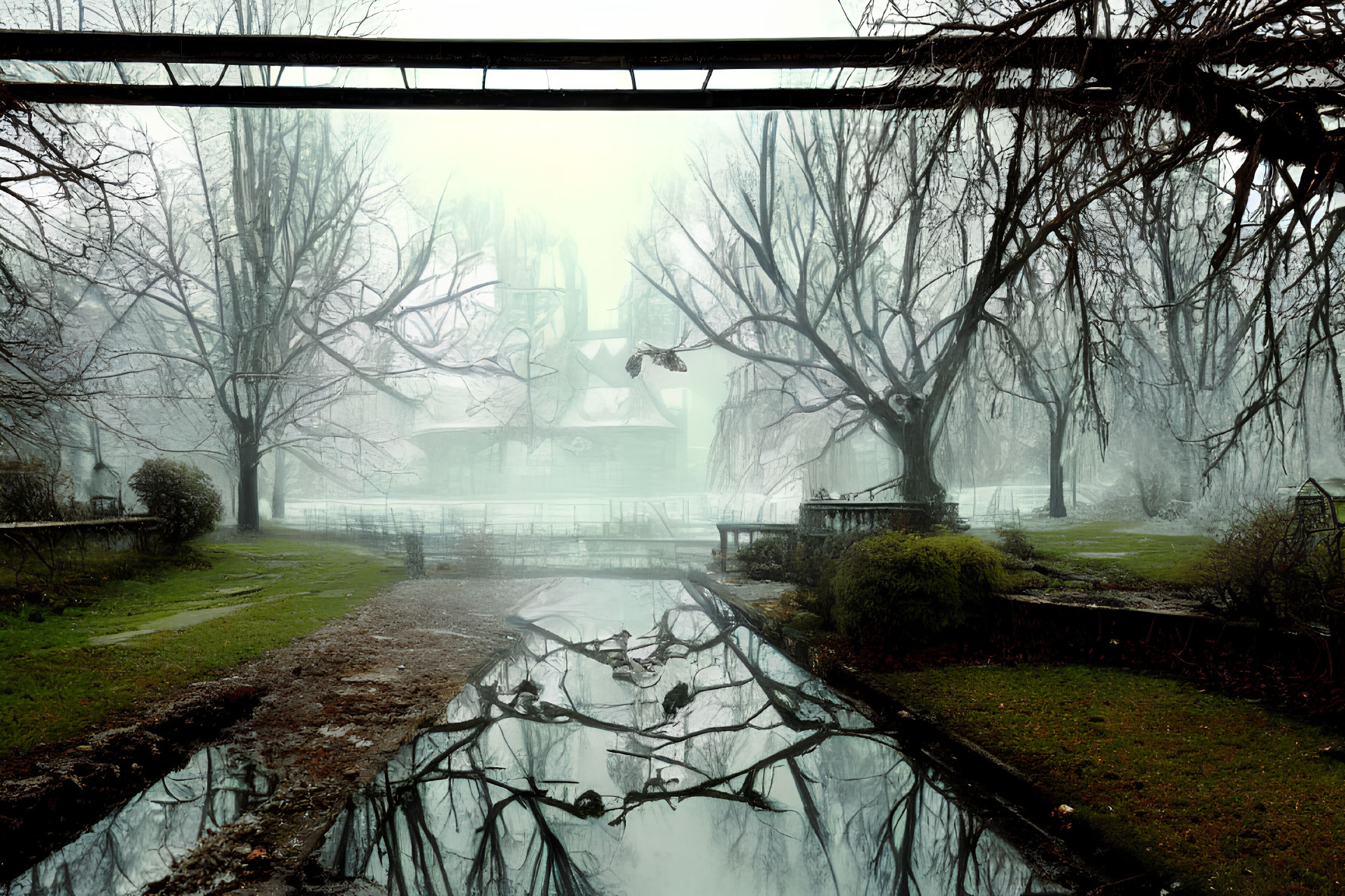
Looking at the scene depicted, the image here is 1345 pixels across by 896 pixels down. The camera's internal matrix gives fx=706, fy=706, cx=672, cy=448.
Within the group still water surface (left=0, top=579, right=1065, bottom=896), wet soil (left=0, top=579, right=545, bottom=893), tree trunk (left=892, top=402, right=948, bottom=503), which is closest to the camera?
still water surface (left=0, top=579, right=1065, bottom=896)

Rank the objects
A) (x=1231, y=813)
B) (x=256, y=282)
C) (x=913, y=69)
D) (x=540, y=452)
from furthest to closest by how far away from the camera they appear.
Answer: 1. (x=540, y=452)
2. (x=256, y=282)
3. (x=913, y=69)
4. (x=1231, y=813)

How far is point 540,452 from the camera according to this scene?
25.1 m

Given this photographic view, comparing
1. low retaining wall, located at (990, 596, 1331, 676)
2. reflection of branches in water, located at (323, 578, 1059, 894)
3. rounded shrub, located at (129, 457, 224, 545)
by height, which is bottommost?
reflection of branches in water, located at (323, 578, 1059, 894)

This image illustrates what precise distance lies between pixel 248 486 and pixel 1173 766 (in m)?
18.2

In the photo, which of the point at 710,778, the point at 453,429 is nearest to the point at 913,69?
the point at 710,778

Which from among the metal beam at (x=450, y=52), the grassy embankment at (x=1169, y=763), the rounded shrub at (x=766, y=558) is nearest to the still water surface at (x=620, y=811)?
the grassy embankment at (x=1169, y=763)

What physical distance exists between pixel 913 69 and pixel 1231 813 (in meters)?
4.48

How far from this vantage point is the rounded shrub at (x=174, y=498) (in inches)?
465

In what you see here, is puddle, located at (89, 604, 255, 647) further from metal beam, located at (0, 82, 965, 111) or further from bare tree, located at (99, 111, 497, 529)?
bare tree, located at (99, 111, 497, 529)

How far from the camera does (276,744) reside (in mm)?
4680

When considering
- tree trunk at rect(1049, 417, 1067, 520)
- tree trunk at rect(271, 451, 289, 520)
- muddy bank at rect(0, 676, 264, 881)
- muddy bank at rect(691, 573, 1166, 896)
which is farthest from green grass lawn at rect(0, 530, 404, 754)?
tree trunk at rect(1049, 417, 1067, 520)

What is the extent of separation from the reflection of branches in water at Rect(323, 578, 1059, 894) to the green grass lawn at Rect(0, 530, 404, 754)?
7.87 ft

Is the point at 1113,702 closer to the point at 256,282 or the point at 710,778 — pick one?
the point at 710,778

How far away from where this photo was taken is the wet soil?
3.19 metres
